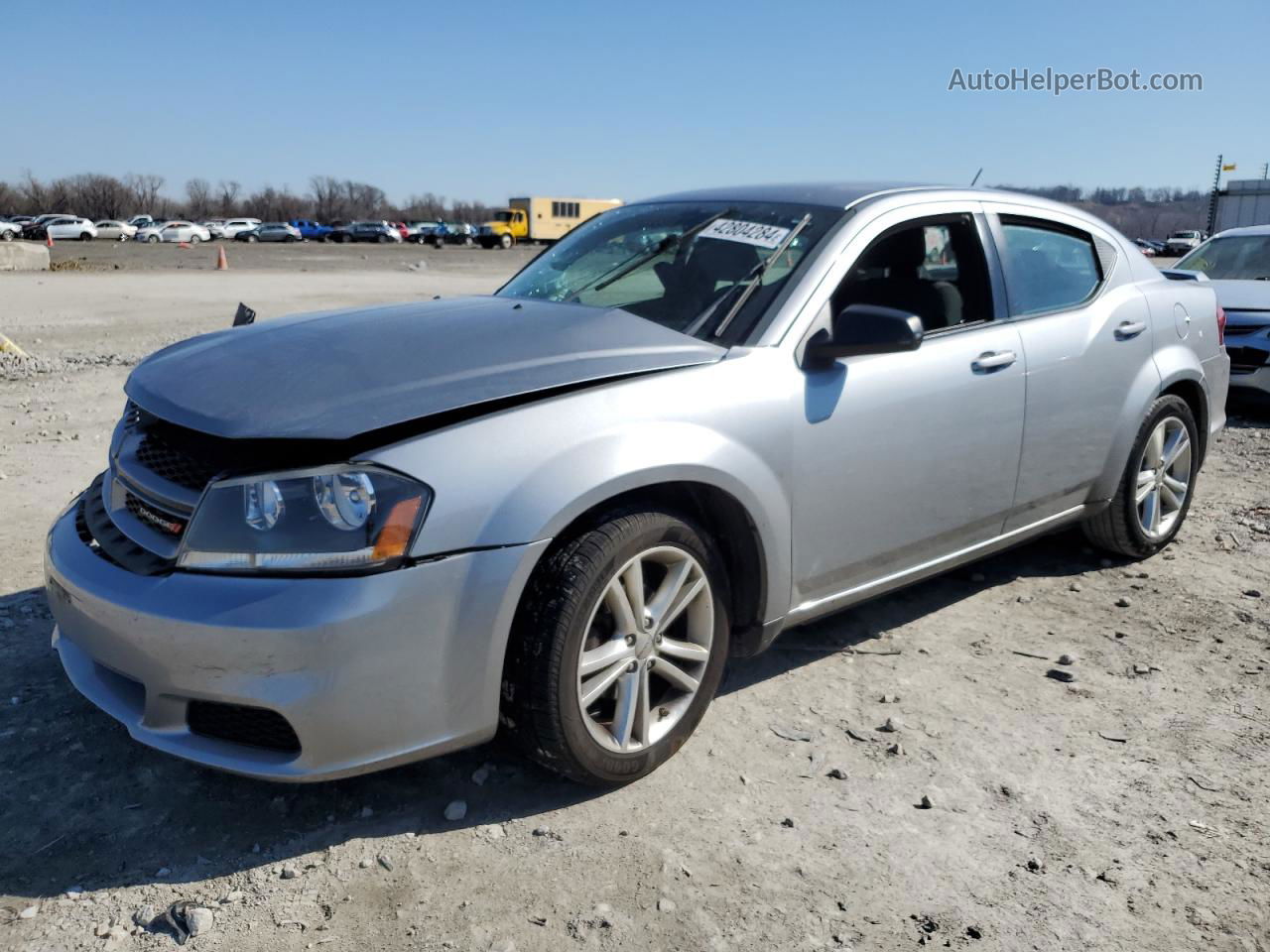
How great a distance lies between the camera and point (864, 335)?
3.10m

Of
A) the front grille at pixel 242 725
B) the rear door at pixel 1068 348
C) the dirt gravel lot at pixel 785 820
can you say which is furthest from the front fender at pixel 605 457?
the rear door at pixel 1068 348

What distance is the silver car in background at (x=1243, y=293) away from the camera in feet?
27.0

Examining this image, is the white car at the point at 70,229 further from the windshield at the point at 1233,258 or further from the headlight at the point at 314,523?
the headlight at the point at 314,523

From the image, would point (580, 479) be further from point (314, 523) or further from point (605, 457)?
point (314, 523)

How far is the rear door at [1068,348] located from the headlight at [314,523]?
248 cm

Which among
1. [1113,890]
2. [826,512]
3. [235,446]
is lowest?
[1113,890]

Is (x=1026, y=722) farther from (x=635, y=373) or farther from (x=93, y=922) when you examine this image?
(x=93, y=922)

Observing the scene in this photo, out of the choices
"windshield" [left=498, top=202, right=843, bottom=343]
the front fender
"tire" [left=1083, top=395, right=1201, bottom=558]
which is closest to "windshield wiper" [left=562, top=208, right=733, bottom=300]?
"windshield" [left=498, top=202, right=843, bottom=343]

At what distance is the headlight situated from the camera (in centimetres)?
238

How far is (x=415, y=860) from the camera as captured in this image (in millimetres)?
2594

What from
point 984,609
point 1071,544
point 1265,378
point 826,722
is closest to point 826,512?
point 826,722

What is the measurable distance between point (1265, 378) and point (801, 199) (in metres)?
6.33

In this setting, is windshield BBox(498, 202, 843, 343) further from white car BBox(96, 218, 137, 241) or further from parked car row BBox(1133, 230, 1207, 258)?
white car BBox(96, 218, 137, 241)

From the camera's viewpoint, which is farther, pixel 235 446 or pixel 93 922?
pixel 235 446
